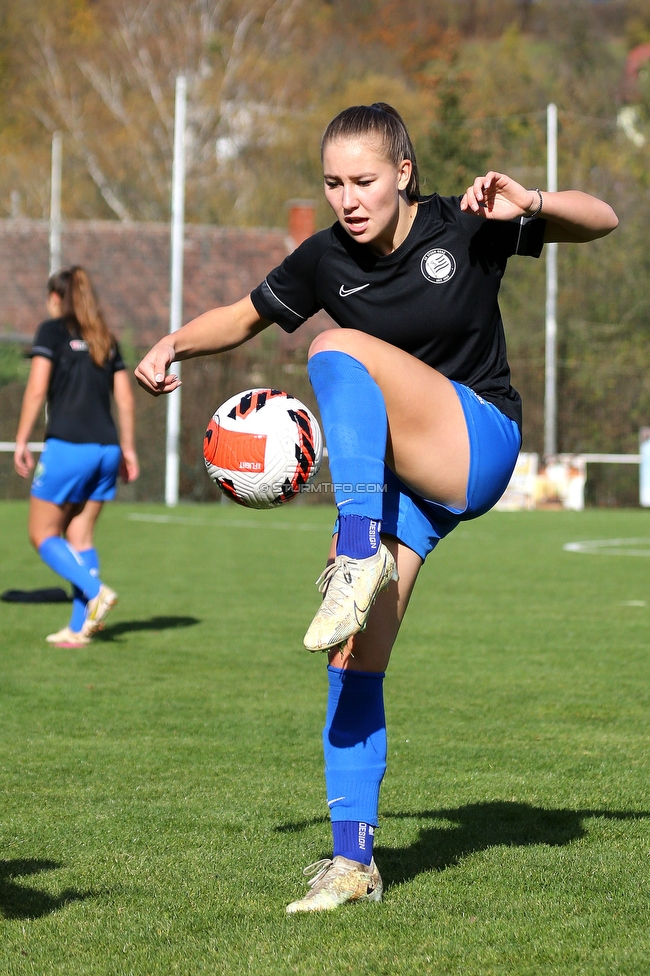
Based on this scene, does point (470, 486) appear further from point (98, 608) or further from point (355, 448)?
point (98, 608)

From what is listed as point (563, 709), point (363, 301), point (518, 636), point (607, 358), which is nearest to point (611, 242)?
point (607, 358)

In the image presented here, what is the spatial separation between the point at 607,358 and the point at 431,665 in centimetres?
2125

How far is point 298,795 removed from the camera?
14.3 feet

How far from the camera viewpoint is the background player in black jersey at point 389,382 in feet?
10.2

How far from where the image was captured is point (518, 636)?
8258 millimetres

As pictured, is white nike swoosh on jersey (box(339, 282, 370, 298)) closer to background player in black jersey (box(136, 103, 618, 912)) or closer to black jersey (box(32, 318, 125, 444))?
background player in black jersey (box(136, 103, 618, 912))

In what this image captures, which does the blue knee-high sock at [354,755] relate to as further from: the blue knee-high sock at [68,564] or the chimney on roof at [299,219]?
the chimney on roof at [299,219]

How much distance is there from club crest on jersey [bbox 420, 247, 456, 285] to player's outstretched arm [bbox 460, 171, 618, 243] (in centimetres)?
15

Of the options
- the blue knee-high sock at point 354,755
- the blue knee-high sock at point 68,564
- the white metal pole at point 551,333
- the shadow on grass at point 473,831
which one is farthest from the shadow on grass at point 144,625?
the white metal pole at point 551,333

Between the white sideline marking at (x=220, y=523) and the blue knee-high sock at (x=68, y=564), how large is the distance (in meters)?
9.55

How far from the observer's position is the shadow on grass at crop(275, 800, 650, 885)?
11.7ft

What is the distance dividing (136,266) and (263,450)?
28.4 m

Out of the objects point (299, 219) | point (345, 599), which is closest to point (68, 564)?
point (345, 599)

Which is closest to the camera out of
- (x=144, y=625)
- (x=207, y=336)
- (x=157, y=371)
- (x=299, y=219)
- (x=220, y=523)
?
(x=157, y=371)
